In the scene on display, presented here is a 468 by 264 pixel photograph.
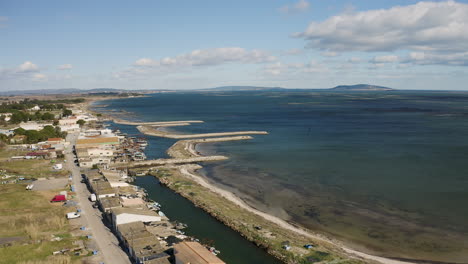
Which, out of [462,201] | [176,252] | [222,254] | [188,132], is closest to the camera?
[176,252]

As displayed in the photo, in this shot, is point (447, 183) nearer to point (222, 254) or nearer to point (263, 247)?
point (263, 247)

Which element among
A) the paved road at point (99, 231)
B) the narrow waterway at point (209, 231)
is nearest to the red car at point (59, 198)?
the paved road at point (99, 231)

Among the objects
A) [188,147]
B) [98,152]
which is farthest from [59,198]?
[188,147]

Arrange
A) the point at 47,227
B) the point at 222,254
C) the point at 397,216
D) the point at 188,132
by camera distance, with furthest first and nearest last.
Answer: the point at 188,132, the point at 397,216, the point at 47,227, the point at 222,254

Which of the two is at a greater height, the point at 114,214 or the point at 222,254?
the point at 114,214

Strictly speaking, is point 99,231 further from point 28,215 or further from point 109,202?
point 28,215

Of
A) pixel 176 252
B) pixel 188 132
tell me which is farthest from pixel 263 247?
pixel 188 132

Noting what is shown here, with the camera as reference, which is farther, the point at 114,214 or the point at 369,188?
the point at 369,188
